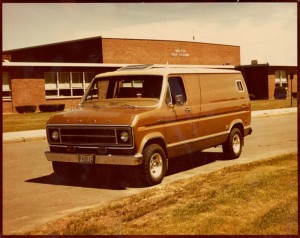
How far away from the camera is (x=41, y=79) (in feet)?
101

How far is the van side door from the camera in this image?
8.26 m

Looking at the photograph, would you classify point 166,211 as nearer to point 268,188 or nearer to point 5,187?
point 268,188

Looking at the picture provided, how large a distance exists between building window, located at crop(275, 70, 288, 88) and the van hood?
39.2 meters

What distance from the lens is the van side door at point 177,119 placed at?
826 cm

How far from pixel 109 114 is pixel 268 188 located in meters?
3.04

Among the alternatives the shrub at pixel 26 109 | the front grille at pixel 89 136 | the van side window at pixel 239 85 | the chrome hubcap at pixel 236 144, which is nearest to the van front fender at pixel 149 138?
the front grille at pixel 89 136

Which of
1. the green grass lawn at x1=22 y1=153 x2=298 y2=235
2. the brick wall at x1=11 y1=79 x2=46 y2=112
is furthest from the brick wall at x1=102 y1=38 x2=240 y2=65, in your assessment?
the green grass lawn at x1=22 y1=153 x2=298 y2=235

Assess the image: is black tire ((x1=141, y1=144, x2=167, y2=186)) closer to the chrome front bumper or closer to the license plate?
the chrome front bumper

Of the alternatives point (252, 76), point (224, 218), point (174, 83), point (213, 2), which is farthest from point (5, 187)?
point (252, 76)

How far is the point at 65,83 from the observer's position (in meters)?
32.6

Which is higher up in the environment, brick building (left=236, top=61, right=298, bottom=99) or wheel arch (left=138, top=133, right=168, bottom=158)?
brick building (left=236, top=61, right=298, bottom=99)

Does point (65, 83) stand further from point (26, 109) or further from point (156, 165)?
point (156, 165)

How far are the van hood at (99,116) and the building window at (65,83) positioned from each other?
79.2 ft

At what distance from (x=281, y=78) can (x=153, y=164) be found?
1578 inches
